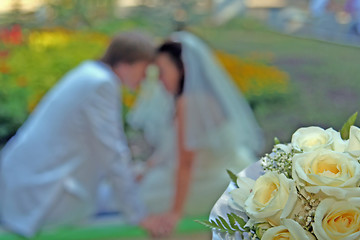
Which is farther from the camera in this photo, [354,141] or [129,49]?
[129,49]

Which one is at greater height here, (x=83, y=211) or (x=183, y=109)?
(x=183, y=109)

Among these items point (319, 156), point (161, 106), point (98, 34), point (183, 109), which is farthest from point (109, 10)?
point (319, 156)

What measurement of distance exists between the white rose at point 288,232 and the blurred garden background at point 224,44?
2507 millimetres

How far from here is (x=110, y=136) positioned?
2010 mm

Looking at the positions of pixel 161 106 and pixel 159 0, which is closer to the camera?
pixel 161 106

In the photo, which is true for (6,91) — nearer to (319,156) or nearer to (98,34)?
(98,34)

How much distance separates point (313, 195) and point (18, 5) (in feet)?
8.76

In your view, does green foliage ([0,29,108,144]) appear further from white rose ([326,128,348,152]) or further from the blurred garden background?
white rose ([326,128,348,152])

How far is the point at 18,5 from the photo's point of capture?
297 cm

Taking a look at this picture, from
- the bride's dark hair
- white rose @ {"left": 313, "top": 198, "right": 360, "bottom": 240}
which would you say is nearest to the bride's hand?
the bride's dark hair

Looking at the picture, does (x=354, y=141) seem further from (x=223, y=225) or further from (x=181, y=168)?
(x=181, y=168)

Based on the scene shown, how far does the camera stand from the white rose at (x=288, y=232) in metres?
0.56

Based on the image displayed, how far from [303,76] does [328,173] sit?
2860mm

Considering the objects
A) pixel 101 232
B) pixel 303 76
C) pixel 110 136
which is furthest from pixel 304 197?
pixel 303 76
